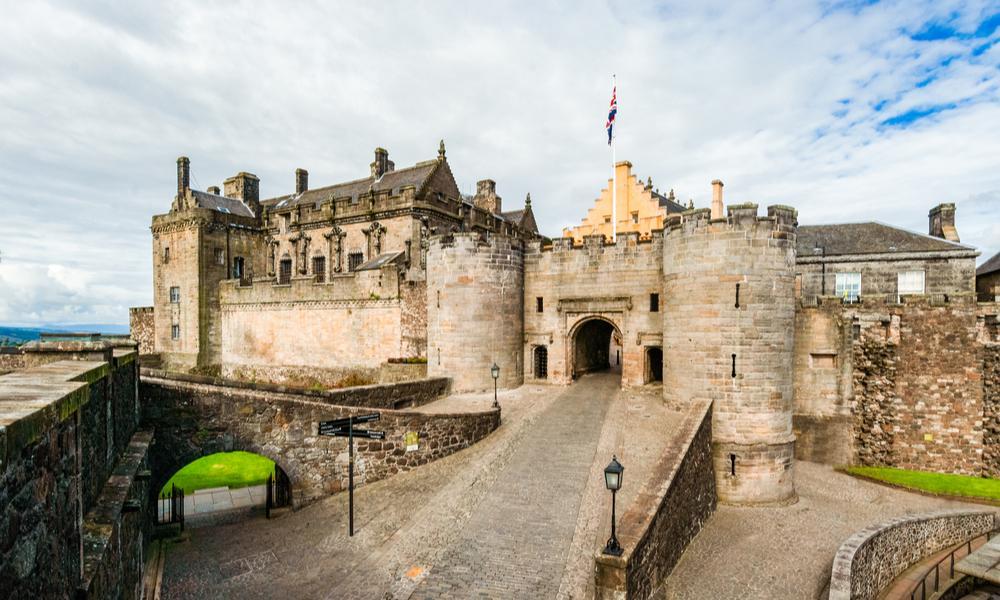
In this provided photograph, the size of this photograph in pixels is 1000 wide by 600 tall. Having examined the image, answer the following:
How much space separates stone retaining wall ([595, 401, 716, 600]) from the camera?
909 cm

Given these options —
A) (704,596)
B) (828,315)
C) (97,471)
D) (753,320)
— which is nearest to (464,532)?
(704,596)

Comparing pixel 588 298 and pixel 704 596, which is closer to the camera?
pixel 704 596

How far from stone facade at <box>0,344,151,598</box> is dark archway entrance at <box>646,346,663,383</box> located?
Answer: 58.5 feet

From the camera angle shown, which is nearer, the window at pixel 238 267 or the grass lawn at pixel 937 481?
the grass lawn at pixel 937 481

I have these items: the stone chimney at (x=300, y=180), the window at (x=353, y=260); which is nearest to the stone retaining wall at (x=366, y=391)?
the window at (x=353, y=260)

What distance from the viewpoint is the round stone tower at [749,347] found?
1706cm

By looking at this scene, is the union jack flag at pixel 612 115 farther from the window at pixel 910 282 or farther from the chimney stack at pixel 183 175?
the chimney stack at pixel 183 175

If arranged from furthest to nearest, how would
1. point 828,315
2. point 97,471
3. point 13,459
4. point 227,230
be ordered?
point 227,230 < point 828,315 < point 97,471 < point 13,459

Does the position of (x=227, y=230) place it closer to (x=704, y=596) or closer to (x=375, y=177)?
(x=375, y=177)

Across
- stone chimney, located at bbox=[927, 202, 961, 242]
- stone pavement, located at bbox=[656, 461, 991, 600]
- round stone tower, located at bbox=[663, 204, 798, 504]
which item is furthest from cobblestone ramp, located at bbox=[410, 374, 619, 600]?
stone chimney, located at bbox=[927, 202, 961, 242]

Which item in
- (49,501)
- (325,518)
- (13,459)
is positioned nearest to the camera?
(13,459)

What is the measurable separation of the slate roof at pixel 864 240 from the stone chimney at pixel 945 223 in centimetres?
191

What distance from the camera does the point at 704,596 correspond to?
1165cm

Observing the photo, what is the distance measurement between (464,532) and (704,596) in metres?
5.40
